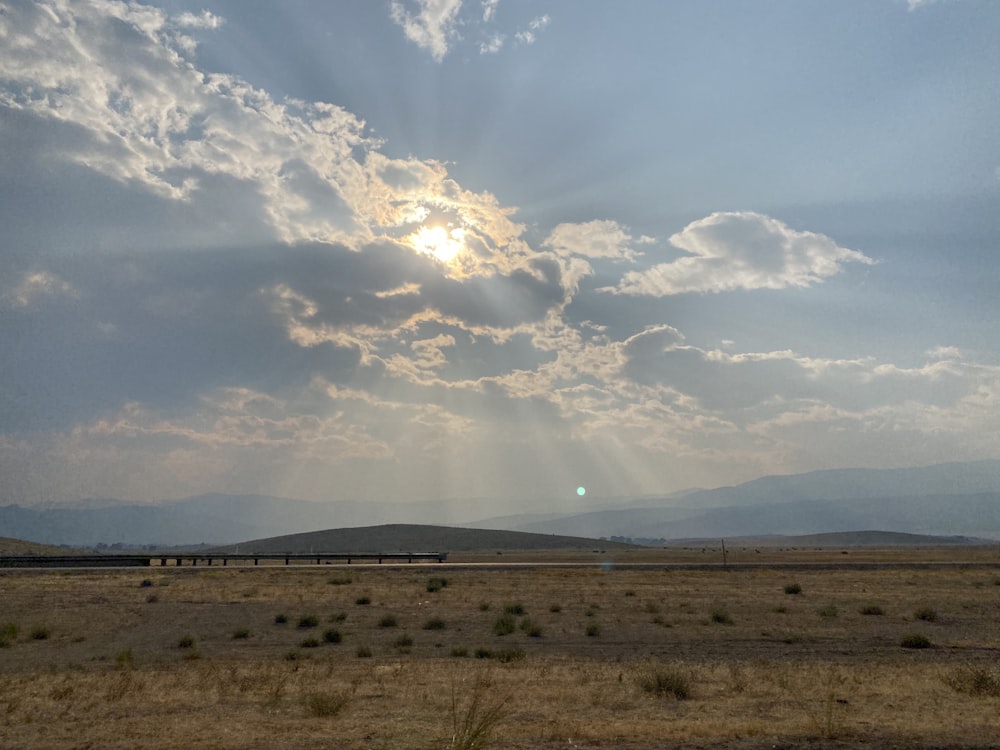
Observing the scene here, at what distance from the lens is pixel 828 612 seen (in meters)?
33.5

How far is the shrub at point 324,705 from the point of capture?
48.5 ft

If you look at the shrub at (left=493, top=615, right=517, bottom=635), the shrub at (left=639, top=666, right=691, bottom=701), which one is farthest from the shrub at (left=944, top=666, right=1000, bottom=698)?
the shrub at (left=493, top=615, right=517, bottom=635)

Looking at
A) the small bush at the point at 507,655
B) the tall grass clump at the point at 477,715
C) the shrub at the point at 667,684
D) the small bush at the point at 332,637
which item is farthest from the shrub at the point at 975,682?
the small bush at the point at 332,637

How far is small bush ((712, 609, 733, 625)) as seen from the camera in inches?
1248

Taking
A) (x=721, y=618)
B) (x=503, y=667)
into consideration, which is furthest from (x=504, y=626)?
(x=721, y=618)

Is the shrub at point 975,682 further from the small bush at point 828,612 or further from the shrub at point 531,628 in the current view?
the shrub at point 531,628

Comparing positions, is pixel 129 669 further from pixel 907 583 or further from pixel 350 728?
pixel 907 583

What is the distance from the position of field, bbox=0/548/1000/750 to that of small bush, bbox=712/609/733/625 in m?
0.11

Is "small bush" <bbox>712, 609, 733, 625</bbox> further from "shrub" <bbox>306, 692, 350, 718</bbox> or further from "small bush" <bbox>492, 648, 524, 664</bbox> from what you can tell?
"shrub" <bbox>306, 692, 350, 718</bbox>

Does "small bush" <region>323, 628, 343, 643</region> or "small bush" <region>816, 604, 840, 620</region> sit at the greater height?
"small bush" <region>323, 628, 343, 643</region>

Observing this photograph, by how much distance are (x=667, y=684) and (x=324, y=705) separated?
820 centimetres

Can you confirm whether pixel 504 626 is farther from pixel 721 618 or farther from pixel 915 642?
pixel 915 642

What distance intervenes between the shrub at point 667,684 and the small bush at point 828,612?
1772cm

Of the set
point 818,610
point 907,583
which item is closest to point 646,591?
point 818,610
